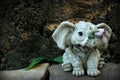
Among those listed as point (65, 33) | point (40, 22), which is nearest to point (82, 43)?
point (65, 33)

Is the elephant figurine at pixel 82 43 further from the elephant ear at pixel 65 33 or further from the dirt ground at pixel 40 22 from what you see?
the dirt ground at pixel 40 22

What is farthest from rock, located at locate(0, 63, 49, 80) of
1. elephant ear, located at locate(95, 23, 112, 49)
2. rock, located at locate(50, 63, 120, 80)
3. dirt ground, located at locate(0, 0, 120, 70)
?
dirt ground, located at locate(0, 0, 120, 70)

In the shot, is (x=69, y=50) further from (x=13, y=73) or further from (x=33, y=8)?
(x=33, y=8)

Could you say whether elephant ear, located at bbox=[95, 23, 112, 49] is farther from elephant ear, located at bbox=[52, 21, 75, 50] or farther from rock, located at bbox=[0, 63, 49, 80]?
rock, located at bbox=[0, 63, 49, 80]

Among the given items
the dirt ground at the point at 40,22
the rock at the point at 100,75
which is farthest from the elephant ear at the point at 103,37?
the dirt ground at the point at 40,22

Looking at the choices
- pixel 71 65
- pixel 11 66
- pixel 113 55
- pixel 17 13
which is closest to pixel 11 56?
pixel 11 66
